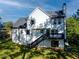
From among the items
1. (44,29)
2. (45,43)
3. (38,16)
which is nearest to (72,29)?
(44,29)

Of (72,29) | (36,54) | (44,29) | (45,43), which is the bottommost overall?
Answer: (36,54)

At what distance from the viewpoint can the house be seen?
5084 centimetres

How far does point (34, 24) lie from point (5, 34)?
2601 cm

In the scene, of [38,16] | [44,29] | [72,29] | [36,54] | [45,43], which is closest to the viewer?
[36,54]

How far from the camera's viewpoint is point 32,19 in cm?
5378

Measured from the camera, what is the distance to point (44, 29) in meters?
52.7

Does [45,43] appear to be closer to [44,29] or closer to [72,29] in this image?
[44,29]

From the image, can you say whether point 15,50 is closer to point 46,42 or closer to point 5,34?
point 46,42

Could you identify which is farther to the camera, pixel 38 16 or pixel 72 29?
pixel 72 29

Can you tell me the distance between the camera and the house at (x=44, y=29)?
50.8m

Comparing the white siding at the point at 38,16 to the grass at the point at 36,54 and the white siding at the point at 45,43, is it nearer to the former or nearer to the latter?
the white siding at the point at 45,43

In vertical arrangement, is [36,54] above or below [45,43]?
below

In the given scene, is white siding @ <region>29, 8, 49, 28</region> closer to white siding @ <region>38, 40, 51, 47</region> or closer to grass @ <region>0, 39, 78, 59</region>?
white siding @ <region>38, 40, 51, 47</region>

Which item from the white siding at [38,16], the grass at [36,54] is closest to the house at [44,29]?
the white siding at [38,16]
